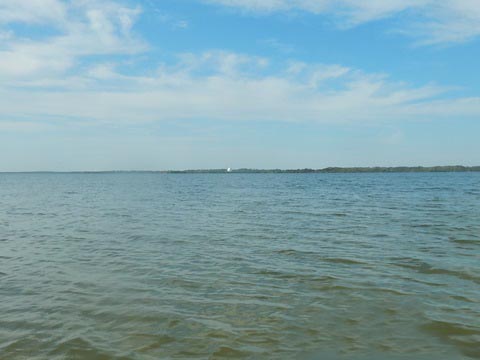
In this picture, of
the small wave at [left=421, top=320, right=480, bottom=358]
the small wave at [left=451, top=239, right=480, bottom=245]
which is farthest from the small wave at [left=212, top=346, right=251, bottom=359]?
the small wave at [left=451, top=239, right=480, bottom=245]

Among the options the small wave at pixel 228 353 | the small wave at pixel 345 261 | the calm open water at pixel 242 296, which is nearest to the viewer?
the small wave at pixel 228 353

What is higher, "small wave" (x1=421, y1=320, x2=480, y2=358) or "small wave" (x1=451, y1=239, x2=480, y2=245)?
"small wave" (x1=451, y1=239, x2=480, y2=245)

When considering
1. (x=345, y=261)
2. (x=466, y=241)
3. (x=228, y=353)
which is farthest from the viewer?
(x=466, y=241)

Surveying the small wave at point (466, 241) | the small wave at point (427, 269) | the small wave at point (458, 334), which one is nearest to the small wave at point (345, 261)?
the small wave at point (427, 269)

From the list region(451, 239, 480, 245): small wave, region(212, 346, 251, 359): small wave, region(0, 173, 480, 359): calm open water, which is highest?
region(451, 239, 480, 245): small wave

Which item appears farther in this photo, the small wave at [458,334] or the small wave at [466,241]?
the small wave at [466,241]

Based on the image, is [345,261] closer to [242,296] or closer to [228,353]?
[242,296]

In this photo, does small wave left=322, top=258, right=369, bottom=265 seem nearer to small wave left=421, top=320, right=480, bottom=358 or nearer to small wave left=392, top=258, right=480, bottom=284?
small wave left=392, top=258, right=480, bottom=284

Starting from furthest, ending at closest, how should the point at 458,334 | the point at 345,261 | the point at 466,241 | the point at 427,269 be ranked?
the point at 466,241 → the point at 345,261 → the point at 427,269 → the point at 458,334

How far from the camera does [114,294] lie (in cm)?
926

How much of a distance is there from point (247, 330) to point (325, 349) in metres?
1.44

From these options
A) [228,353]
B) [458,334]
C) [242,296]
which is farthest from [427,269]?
[228,353]

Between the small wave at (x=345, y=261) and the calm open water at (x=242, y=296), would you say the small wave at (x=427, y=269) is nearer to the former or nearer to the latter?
the calm open water at (x=242, y=296)

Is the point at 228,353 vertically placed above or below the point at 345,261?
below
